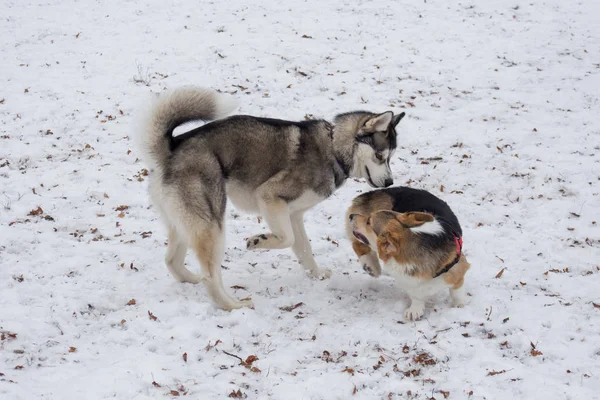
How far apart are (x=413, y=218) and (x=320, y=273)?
1.28 m

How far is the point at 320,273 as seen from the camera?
583 cm

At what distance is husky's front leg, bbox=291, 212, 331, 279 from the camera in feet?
19.1

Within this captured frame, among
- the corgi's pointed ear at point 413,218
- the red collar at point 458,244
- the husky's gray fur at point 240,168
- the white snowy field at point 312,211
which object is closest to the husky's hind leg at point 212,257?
the husky's gray fur at point 240,168

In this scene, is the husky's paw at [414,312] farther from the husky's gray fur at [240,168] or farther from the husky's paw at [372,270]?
the husky's gray fur at [240,168]

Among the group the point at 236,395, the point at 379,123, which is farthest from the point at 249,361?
the point at 379,123

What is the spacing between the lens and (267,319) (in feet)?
16.3

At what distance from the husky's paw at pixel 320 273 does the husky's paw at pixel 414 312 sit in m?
1.11

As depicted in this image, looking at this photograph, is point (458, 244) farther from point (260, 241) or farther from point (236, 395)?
point (236, 395)

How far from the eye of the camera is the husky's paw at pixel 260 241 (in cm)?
517

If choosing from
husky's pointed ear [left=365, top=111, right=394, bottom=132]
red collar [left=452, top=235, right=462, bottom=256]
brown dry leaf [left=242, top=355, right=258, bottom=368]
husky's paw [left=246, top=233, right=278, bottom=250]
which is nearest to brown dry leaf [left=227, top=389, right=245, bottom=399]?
brown dry leaf [left=242, top=355, right=258, bottom=368]

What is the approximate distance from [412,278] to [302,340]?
108 cm

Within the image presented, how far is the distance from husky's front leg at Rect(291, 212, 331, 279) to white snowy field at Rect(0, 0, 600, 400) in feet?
0.49

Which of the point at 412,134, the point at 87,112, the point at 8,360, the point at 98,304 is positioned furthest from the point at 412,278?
the point at 87,112

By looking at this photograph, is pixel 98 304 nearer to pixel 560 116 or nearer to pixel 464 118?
pixel 464 118
